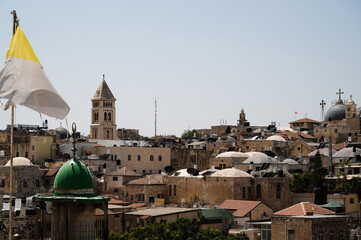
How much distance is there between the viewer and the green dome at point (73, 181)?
1648 centimetres

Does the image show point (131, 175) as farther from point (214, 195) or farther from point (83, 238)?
point (83, 238)

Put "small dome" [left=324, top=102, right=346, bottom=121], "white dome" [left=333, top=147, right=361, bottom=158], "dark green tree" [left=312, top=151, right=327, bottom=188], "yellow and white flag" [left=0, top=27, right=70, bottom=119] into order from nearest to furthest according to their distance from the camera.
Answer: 1. "yellow and white flag" [left=0, top=27, right=70, bottom=119]
2. "dark green tree" [left=312, top=151, right=327, bottom=188]
3. "white dome" [left=333, top=147, right=361, bottom=158]
4. "small dome" [left=324, top=102, right=346, bottom=121]

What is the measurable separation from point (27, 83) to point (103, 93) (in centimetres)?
6967

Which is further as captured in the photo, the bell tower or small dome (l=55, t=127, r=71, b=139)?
small dome (l=55, t=127, r=71, b=139)

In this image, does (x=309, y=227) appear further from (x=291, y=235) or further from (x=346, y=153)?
(x=346, y=153)

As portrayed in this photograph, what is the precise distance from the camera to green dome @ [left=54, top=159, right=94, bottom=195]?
1648 cm

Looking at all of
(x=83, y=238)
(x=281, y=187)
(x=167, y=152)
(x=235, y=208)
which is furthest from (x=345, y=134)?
(x=83, y=238)

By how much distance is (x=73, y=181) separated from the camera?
16.5 metres

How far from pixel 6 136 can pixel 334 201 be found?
36504 millimetres

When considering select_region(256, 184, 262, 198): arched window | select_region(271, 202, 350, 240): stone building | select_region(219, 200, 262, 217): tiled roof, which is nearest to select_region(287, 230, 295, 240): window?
select_region(271, 202, 350, 240): stone building

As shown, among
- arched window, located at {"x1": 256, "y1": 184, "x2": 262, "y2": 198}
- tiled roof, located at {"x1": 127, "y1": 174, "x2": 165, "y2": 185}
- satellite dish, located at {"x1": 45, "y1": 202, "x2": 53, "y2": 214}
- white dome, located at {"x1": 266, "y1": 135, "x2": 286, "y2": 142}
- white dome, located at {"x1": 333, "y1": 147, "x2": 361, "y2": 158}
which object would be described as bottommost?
arched window, located at {"x1": 256, "y1": 184, "x2": 262, "y2": 198}

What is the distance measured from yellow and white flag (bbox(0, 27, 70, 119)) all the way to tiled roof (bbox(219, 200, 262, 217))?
3531 cm

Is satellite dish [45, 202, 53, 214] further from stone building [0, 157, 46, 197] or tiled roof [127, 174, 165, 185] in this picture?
stone building [0, 157, 46, 197]

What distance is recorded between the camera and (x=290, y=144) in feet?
245
